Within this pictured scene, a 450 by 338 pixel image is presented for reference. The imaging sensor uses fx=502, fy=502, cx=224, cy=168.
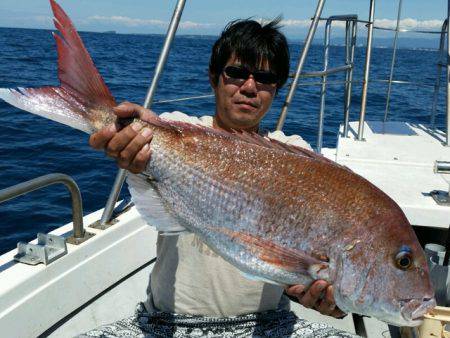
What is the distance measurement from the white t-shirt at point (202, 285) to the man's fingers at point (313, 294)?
0.55 metres

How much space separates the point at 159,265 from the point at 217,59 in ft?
3.33

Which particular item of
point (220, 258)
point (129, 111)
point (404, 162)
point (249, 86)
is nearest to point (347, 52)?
point (404, 162)

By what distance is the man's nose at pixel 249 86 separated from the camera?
2.27 meters

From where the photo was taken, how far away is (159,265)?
2350mm

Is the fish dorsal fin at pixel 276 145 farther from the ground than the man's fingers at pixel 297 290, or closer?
farther from the ground

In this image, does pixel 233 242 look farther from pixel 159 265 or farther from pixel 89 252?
pixel 89 252

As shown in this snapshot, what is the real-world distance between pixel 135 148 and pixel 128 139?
4cm

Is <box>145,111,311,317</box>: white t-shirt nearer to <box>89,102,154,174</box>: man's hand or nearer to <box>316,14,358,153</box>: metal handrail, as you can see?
<box>89,102,154,174</box>: man's hand

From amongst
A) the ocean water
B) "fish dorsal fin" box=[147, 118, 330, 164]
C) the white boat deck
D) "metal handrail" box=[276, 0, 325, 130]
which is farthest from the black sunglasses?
the ocean water

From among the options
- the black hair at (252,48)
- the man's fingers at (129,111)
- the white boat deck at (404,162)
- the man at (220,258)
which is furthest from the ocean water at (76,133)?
the man's fingers at (129,111)

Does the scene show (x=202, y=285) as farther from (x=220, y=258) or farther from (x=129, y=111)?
(x=129, y=111)

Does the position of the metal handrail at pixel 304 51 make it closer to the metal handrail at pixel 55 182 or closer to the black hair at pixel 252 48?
the black hair at pixel 252 48

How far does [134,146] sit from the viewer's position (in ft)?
5.57

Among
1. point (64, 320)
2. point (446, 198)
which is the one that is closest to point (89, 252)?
point (64, 320)
